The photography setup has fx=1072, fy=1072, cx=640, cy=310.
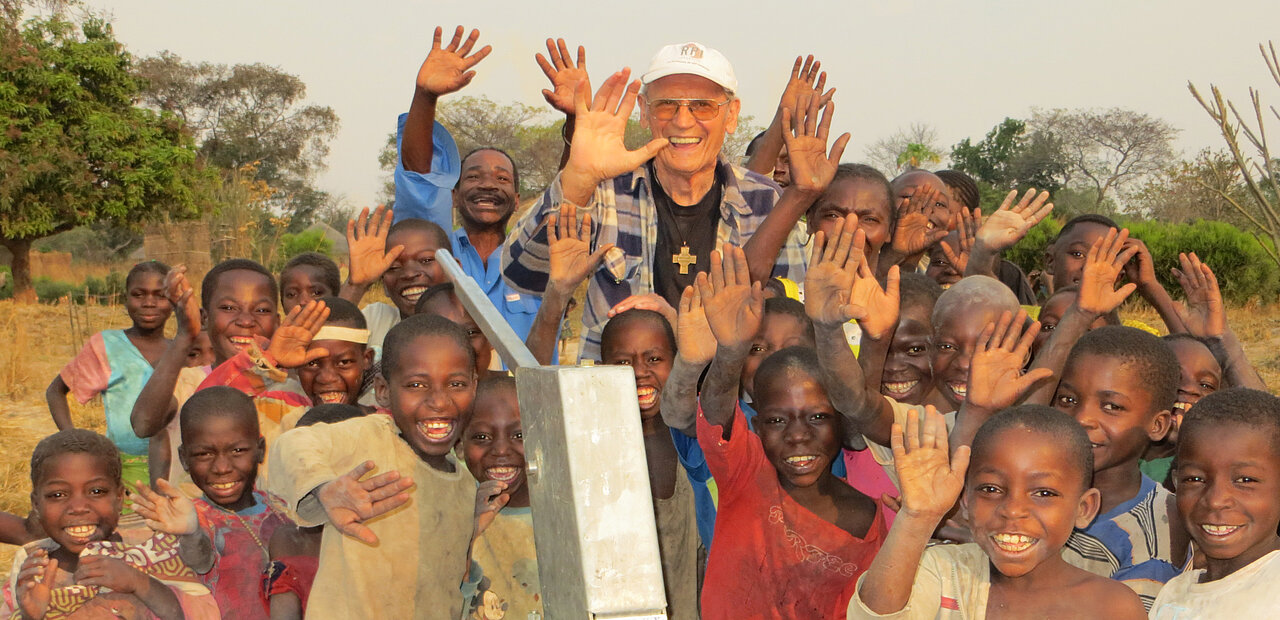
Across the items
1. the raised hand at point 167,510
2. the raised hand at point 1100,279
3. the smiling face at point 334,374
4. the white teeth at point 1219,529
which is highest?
the raised hand at point 1100,279

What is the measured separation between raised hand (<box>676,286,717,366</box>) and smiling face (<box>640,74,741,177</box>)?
0.83 m

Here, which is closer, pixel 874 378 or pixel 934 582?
pixel 934 582

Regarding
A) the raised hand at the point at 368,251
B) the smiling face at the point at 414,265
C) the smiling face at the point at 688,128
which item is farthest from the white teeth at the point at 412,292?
the smiling face at the point at 688,128

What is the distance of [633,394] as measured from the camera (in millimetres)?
916

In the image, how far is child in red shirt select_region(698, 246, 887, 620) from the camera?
9.21ft

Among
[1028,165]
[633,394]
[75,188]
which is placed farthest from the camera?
[1028,165]

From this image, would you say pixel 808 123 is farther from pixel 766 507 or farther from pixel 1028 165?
pixel 1028 165

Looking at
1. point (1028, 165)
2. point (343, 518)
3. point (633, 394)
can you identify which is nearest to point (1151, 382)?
point (343, 518)

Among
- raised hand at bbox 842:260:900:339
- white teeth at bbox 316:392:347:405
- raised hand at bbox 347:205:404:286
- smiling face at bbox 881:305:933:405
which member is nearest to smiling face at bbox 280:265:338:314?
raised hand at bbox 347:205:404:286

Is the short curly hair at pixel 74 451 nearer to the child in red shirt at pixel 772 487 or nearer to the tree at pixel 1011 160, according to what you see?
the child in red shirt at pixel 772 487

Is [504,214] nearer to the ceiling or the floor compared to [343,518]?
nearer to the ceiling

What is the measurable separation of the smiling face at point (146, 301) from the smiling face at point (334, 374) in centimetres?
117

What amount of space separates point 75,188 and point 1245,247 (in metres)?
20.4

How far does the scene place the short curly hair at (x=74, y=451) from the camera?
10.3ft
